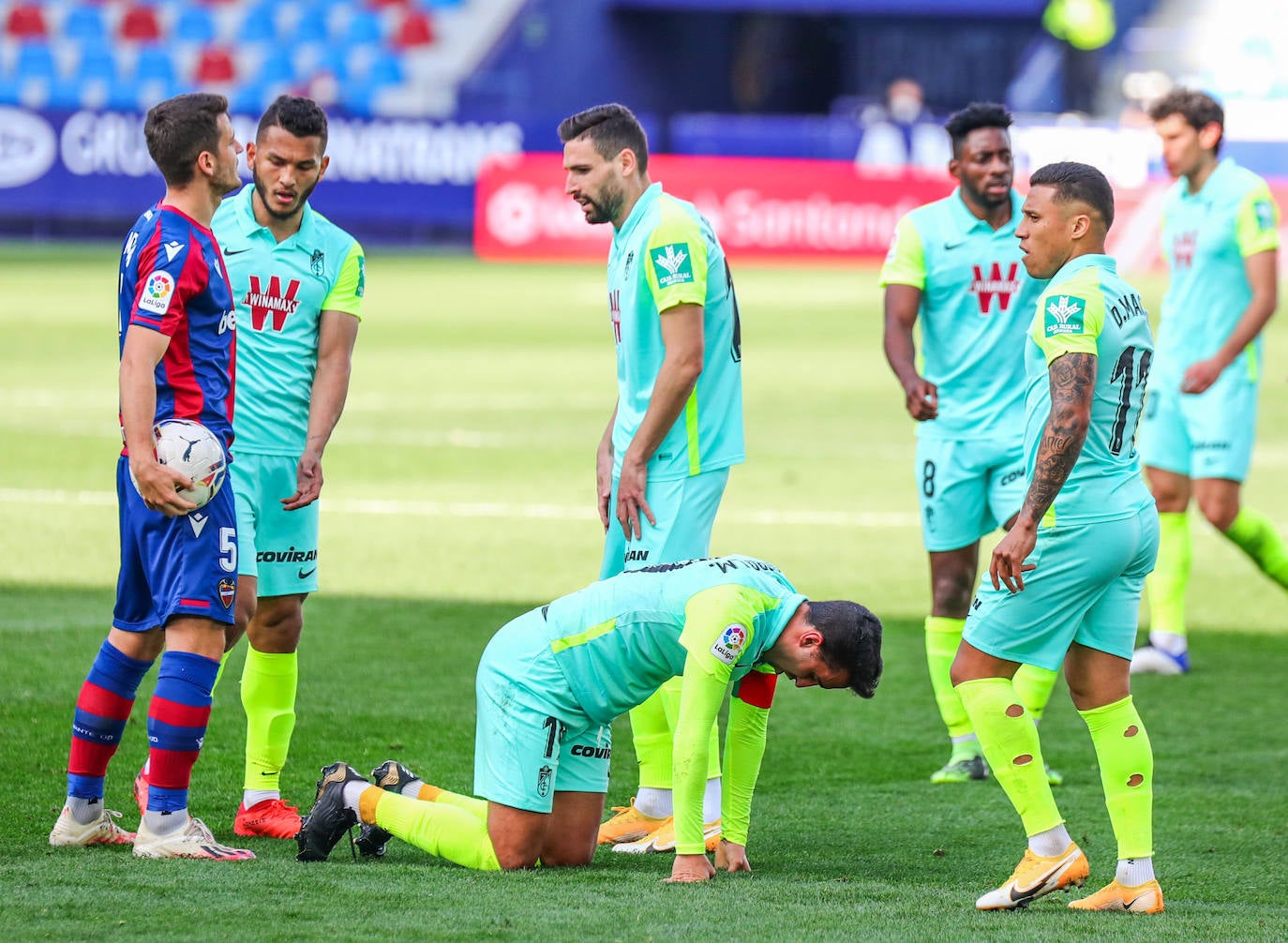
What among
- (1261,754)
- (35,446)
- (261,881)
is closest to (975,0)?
(35,446)

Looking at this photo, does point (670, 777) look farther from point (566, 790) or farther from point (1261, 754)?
point (1261, 754)

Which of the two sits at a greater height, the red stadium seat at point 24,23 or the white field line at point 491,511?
the red stadium seat at point 24,23

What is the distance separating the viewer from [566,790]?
214 inches

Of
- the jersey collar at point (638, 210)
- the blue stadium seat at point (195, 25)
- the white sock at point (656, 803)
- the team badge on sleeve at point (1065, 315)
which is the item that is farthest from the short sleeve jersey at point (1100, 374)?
the blue stadium seat at point (195, 25)

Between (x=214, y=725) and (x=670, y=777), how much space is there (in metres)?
2.04

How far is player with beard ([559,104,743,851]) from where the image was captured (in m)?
5.66

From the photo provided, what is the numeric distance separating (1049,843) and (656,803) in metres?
1.38

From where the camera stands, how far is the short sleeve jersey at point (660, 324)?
5.67 meters

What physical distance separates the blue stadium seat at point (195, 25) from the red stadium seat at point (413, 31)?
3802 millimetres

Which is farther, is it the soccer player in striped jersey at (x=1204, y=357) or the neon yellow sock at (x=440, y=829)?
the soccer player in striped jersey at (x=1204, y=357)

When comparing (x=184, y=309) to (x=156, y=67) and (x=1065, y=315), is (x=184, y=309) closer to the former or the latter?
(x=1065, y=315)

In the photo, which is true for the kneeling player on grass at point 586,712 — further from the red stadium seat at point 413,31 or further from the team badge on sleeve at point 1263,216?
the red stadium seat at point 413,31

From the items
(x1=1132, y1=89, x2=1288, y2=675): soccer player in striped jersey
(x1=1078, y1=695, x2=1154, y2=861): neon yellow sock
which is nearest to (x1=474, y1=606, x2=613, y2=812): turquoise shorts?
(x1=1078, y1=695, x2=1154, y2=861): neon yellow sock

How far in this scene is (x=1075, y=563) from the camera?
5078 millimetres
